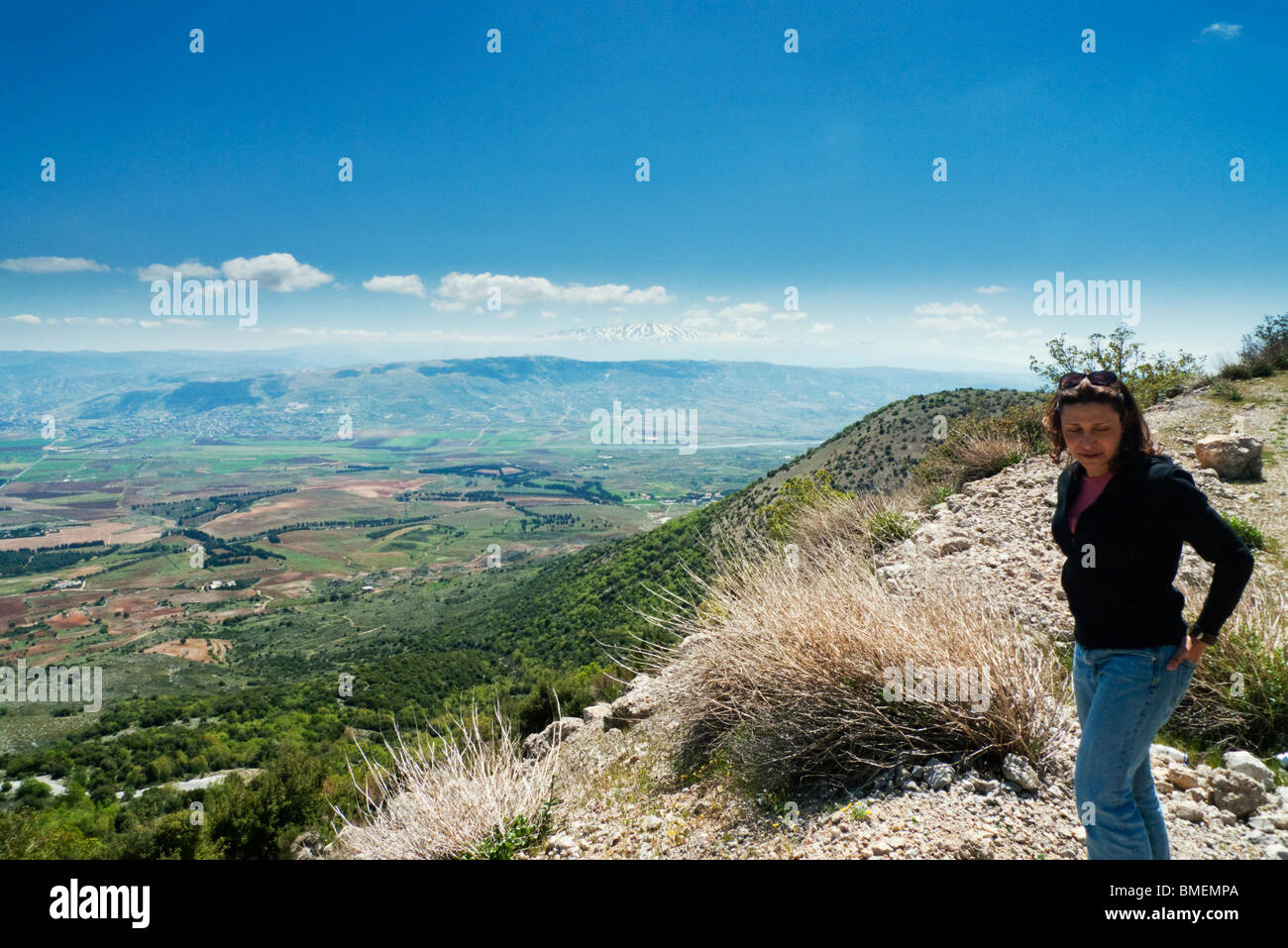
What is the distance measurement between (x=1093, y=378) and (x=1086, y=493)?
1.48 feet

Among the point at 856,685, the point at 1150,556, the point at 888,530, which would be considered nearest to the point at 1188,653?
the point at 1150,556

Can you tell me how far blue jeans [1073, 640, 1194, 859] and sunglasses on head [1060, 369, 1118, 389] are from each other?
38.0 inches

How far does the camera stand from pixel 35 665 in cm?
5412

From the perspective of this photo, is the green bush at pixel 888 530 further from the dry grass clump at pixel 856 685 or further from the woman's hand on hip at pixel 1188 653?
the woman's hand on hip at pixel 1188 653

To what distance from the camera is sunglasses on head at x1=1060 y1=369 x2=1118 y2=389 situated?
2.11 metres

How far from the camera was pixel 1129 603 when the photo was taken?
74.4 inches

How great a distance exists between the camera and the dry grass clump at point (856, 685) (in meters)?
2.89

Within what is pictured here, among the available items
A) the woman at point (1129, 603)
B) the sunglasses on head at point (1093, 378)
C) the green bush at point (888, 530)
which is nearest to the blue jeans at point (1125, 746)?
the woman at point (1129, 603)

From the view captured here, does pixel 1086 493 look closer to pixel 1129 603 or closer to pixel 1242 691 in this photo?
pixel 1129 603

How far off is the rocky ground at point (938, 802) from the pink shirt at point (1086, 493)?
4.47ft
